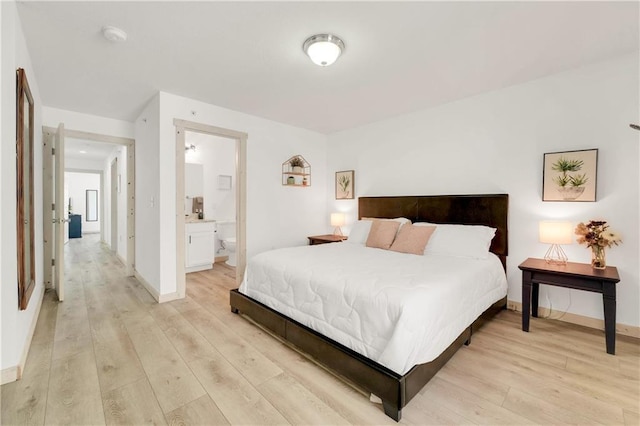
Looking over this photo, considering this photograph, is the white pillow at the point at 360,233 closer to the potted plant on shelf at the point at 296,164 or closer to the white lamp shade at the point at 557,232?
the potted plant on shelf at the point at 296,164

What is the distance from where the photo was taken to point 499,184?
321 centimetres

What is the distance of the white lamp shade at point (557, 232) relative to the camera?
2521 mm

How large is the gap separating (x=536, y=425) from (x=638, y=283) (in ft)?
6.50

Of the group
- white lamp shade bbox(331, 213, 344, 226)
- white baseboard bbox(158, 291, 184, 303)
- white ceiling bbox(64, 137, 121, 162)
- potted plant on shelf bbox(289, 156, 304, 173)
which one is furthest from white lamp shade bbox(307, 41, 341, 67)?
white ceiling bbox(64, 137, 121, 162)

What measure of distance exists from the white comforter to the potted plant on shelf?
83.7 inches

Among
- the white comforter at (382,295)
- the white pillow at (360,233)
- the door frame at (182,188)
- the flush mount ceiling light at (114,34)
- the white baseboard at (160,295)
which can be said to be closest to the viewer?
the white comforter at (382,295)

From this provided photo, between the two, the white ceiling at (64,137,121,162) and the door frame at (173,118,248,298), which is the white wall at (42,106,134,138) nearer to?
the white ceiling at (64,137,121,162)

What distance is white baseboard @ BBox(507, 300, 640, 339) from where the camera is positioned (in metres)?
2.46

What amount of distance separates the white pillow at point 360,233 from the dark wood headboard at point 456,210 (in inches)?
18.4

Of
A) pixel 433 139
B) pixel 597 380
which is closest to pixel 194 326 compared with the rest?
pixel 597 380

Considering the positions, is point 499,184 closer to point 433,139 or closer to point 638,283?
point 433,139

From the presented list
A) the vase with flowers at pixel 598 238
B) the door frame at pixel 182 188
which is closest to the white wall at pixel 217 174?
the door frame at pixel 182 188

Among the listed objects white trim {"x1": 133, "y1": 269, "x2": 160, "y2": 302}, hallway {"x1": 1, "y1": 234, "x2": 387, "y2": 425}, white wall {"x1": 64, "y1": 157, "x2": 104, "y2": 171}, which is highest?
white wall {"x1": 64, "y1": 157, "x2": 104, "y2": 171}

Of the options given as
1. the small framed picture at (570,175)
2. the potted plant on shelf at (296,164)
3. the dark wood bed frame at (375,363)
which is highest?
the potted plant on shelf at (296,164)
